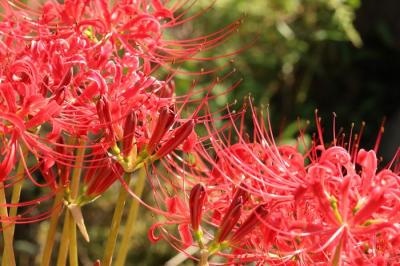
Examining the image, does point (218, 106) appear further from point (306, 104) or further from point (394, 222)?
point (394, 222)

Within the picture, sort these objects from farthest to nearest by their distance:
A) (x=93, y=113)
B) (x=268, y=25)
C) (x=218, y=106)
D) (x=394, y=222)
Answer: (x=268, y=25), (x=218, y=106), (x=93, y=113), (x=394, y=222)

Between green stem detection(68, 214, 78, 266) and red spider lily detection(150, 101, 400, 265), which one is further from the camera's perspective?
green stem detection(68, 214, 78, 266)

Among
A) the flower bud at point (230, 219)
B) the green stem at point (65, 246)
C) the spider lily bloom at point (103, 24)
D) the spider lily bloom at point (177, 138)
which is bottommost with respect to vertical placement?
the green stem at point (65, 246)

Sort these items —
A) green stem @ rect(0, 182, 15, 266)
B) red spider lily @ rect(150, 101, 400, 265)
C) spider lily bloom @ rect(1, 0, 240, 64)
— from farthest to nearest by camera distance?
spider lily bloom @ rect(1, 0, 240, 64), green stem @ rect(0, 182, 15, 266), red spider lily @ rect(150, 101, 400, 265)

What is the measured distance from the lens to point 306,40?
106 inches

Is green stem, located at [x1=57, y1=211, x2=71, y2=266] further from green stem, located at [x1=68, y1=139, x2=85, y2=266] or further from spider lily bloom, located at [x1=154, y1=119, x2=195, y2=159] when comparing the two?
spider lily bloom, located at [x1=154, y1=119, x2=195, y2=159]

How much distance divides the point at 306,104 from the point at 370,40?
0.34 m

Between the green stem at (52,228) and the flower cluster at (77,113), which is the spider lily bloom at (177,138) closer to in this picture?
the flower cluster at (77,113)

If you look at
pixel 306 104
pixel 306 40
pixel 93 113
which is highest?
pixel 93 113

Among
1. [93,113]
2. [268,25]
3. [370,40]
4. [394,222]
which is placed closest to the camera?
[394,222]

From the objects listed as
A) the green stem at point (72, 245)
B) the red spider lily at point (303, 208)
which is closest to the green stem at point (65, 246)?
the green stem at point (72, 245)

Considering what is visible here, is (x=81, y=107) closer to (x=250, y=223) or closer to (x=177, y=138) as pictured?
(x=177, y=138)

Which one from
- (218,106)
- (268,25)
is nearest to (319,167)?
(218,106)

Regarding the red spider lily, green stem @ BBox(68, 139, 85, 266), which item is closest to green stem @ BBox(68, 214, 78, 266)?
green stem @ BBox(68, 139, 85, 266)
